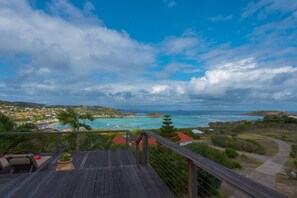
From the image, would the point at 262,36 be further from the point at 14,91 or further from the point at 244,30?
the point at 14,91

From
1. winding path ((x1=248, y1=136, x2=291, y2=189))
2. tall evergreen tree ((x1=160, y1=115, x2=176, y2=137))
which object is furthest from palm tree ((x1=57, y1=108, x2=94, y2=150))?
tall evergreen tree ((x1=160, y1=115, x2=176, y2=137))

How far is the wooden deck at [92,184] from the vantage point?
2695 millimetres

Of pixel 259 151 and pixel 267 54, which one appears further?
pixel 259 151

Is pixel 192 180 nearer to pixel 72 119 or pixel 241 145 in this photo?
pixel 72 119

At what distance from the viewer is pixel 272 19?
12531 millimetres

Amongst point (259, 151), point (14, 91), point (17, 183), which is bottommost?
point (259, 151)

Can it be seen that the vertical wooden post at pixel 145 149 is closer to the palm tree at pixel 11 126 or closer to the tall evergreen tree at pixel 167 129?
the palm tree at pixel 11 126

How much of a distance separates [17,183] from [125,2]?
7944 mm

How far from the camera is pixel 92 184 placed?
3027mm

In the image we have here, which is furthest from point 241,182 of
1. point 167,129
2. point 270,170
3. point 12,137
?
point 167,129

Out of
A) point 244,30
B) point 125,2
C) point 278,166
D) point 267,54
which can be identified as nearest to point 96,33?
point 125,2

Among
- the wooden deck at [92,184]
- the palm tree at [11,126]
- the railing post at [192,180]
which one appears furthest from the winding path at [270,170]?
the palm tree at [11,126]

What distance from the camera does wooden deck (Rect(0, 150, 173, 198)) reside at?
8.84 feet

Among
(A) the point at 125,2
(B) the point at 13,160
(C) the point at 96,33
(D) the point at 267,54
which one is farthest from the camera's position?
(D) the point at 267,54
